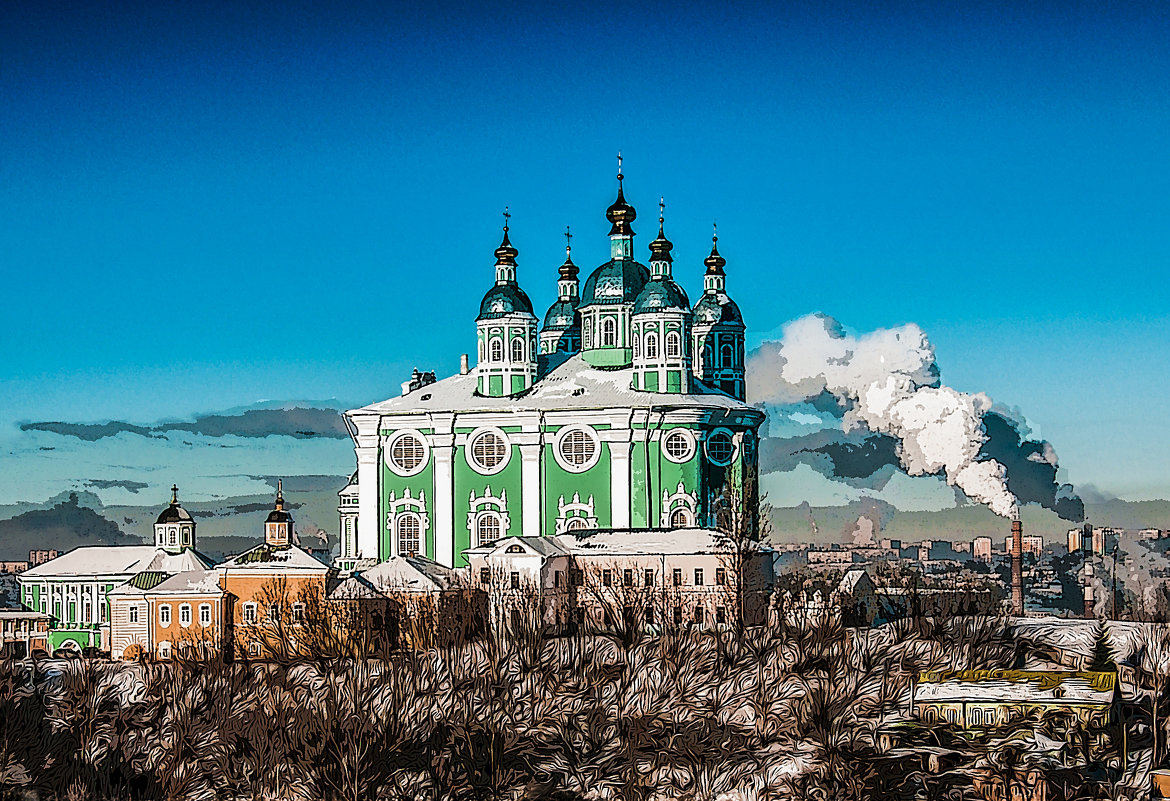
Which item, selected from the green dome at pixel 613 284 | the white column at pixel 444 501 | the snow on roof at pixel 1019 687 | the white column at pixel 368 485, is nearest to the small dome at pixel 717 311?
the green dome at pixel 613 284

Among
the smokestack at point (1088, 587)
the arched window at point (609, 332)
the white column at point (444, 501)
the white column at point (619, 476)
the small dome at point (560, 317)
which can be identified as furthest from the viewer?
the small dome at point (560, 317)

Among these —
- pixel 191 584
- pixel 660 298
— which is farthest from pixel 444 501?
pixel 660 298

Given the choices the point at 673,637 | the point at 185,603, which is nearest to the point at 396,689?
the point at 673,637

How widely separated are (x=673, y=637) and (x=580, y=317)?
16.5 m

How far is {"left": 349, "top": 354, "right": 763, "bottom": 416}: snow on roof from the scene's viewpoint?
35.5m

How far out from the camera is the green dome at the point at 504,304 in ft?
123

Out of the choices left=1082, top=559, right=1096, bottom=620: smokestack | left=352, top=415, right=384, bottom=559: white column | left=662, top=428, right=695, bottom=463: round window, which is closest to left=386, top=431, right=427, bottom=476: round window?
left=352, top=415, right=384, bottom=559: white column

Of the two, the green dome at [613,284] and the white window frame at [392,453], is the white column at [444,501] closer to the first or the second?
the white window frame at [392,453]

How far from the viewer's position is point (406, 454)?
3716 centimetres

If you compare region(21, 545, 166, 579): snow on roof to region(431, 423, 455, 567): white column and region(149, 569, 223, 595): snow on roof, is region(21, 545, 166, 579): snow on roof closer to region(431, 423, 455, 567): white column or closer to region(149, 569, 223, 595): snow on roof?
region(149, 569, 223, 595): snow on roof

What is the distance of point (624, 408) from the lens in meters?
35.3

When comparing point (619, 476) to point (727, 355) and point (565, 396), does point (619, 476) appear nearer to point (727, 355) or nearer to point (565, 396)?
point (565, 396)

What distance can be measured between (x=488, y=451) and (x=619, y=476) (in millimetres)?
2939

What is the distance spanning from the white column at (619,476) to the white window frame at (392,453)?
13.3 ft
